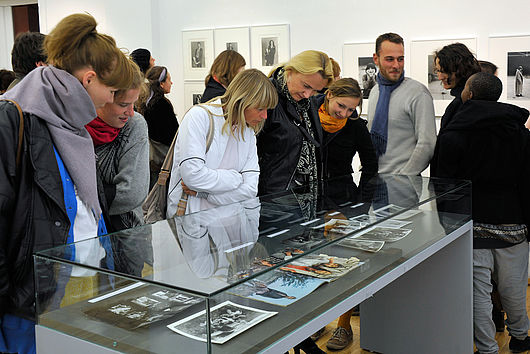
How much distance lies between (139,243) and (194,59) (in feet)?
22.4

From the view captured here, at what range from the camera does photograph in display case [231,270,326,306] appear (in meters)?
2.00

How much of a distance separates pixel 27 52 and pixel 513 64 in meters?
5.09

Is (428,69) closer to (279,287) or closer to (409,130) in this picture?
(409,130)

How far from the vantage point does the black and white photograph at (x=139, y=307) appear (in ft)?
5.74

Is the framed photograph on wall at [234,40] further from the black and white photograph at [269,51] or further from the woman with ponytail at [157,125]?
the woman with ponytail at [157,125]

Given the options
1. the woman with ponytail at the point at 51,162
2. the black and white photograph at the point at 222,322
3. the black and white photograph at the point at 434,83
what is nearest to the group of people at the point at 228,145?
the woman with ponytail at the point at 51,162

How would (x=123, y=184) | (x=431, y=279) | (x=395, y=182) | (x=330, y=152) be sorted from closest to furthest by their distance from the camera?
1. (x=123, y=184)
2. (x=395, y=182)
3. (x=431, y=279)
4. (x=330, y=152)

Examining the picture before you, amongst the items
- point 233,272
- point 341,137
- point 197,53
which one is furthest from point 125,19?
point 233,272

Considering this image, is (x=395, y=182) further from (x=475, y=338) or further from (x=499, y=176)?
(x=475, y=338)

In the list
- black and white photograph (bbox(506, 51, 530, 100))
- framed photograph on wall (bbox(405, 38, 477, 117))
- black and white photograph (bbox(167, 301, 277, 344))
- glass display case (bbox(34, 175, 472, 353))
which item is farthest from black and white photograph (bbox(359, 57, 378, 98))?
black and white photograph (bbox(167, 301, 277, 344))

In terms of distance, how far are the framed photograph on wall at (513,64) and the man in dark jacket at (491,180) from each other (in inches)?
101

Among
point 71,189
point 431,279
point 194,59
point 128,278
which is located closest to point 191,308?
point 128,278

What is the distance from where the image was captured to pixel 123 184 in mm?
3004

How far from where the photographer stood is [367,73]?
740 cm
